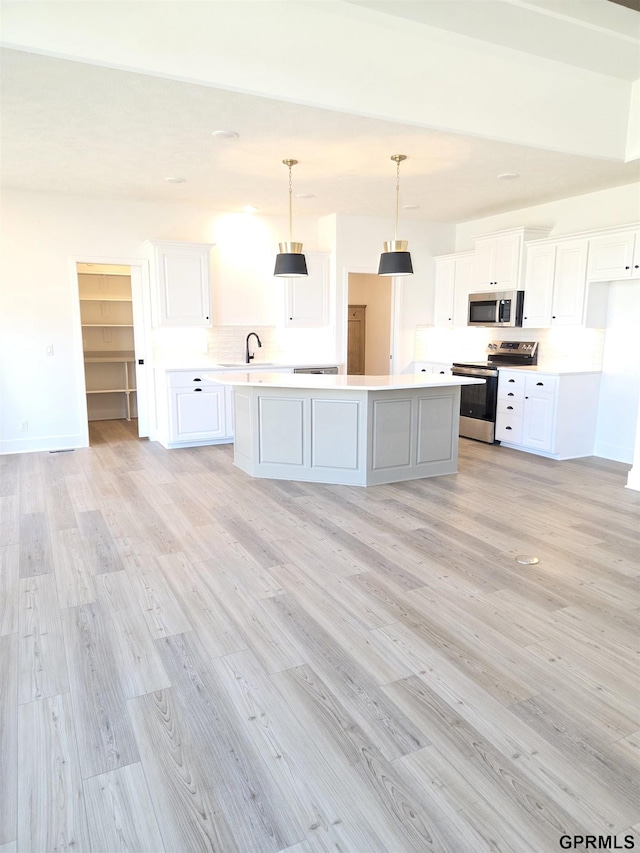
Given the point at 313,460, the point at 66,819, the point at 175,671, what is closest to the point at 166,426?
the point at 313,460

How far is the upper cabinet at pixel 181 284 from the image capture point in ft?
20.7

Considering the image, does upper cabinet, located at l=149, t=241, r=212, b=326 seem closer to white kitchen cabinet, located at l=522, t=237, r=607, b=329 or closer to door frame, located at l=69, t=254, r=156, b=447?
door frame, located at l=69, t=254, r=156, b=447

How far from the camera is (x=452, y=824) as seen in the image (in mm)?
1576

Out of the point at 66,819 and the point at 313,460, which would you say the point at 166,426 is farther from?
the point at 66,819

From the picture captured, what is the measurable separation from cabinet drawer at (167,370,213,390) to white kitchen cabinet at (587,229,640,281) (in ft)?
14.3

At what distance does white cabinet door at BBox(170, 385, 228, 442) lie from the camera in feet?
20.7

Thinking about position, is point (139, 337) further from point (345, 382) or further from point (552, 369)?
point (552, 369)

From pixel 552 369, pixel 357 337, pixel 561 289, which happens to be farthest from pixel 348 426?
pixel 357 337

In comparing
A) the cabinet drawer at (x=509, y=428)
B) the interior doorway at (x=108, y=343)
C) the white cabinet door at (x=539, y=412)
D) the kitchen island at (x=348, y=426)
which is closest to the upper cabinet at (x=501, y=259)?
the white cabinet door at (x=539, y=412)

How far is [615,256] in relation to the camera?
212 inches

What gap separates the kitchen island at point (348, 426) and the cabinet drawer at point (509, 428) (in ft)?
4.65

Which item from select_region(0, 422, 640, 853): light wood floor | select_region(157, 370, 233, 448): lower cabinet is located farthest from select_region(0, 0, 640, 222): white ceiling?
select_region(0, 422, 640, 853): light wood floor

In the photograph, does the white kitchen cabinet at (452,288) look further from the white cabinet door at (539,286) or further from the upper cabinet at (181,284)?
the upper cabinet at (181,284)

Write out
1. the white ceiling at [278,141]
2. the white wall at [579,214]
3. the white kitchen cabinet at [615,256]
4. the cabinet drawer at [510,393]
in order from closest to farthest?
the white ceiling at [278,141] < the white kitchen cabinet at [615,256] < the white wall at [579,214] < the cabinet drawer at [510,393]
